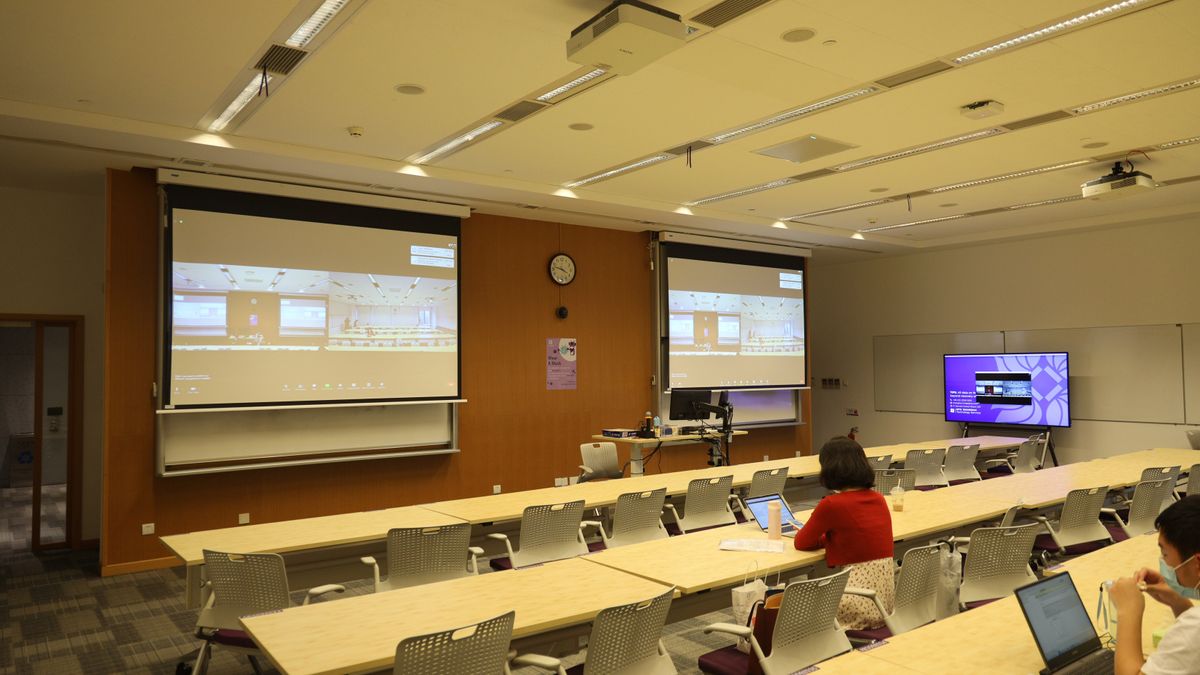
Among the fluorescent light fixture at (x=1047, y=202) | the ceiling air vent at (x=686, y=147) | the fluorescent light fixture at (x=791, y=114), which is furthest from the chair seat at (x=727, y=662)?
the fluorescent light fixture at (x=1047, y=202)

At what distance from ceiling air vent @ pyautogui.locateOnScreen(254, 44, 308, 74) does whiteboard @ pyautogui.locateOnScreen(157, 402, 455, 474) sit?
3609mm

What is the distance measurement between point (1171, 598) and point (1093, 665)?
0.96 ft

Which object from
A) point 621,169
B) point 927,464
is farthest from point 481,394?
point 927,464

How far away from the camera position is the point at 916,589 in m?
3.66

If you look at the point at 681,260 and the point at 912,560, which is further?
the point at 681,260

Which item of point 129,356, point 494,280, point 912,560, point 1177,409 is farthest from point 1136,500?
point 129,356

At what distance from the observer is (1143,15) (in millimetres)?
4402

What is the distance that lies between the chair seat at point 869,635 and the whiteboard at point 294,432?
5.93m

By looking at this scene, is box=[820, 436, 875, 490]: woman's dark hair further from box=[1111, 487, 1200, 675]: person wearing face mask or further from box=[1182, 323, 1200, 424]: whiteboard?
box=[1182, 323, 1200, 424]: whiteboard

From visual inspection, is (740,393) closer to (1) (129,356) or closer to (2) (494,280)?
(2) (494,280)

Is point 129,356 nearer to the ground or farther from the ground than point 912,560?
farther from the ground

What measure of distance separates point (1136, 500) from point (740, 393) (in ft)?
20.7

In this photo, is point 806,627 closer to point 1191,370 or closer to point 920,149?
point 920,149

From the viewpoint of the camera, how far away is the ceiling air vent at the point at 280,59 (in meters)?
4.82
